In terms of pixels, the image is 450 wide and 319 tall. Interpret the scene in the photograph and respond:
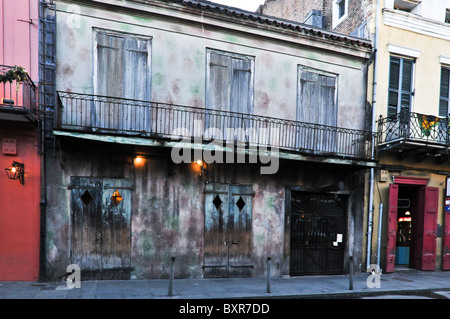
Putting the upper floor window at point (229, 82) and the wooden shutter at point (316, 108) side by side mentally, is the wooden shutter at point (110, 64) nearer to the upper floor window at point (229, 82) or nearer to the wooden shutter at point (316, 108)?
the upper floor window at point (229, 82)

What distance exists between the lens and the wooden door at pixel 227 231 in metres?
9.86

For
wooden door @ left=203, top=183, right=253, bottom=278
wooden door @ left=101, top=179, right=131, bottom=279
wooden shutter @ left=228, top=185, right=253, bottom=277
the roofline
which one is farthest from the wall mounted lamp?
A: wooden shutter @ left=228, top=185, right=253, bottom=277

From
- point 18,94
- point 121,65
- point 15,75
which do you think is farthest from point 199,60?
point 18,94

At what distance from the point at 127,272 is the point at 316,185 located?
22.6 ft

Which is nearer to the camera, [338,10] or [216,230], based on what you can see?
[216,230]

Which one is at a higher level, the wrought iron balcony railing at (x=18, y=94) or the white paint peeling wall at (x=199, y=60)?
the white paint peeling wall at (x=199, y=60)

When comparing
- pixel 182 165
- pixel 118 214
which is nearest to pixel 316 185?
pixel 182 165

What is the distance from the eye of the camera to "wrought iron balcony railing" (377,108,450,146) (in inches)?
441

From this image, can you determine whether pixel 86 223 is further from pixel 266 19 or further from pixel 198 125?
pixel 266 19

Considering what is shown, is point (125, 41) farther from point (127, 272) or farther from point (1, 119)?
point (127, 272)

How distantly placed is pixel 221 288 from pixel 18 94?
7.69m

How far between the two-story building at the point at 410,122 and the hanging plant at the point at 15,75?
457 inches

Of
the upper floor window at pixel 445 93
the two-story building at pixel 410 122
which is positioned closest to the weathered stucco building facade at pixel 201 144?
the two-story building at pixel 410 122

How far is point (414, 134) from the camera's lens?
36.9 ft
